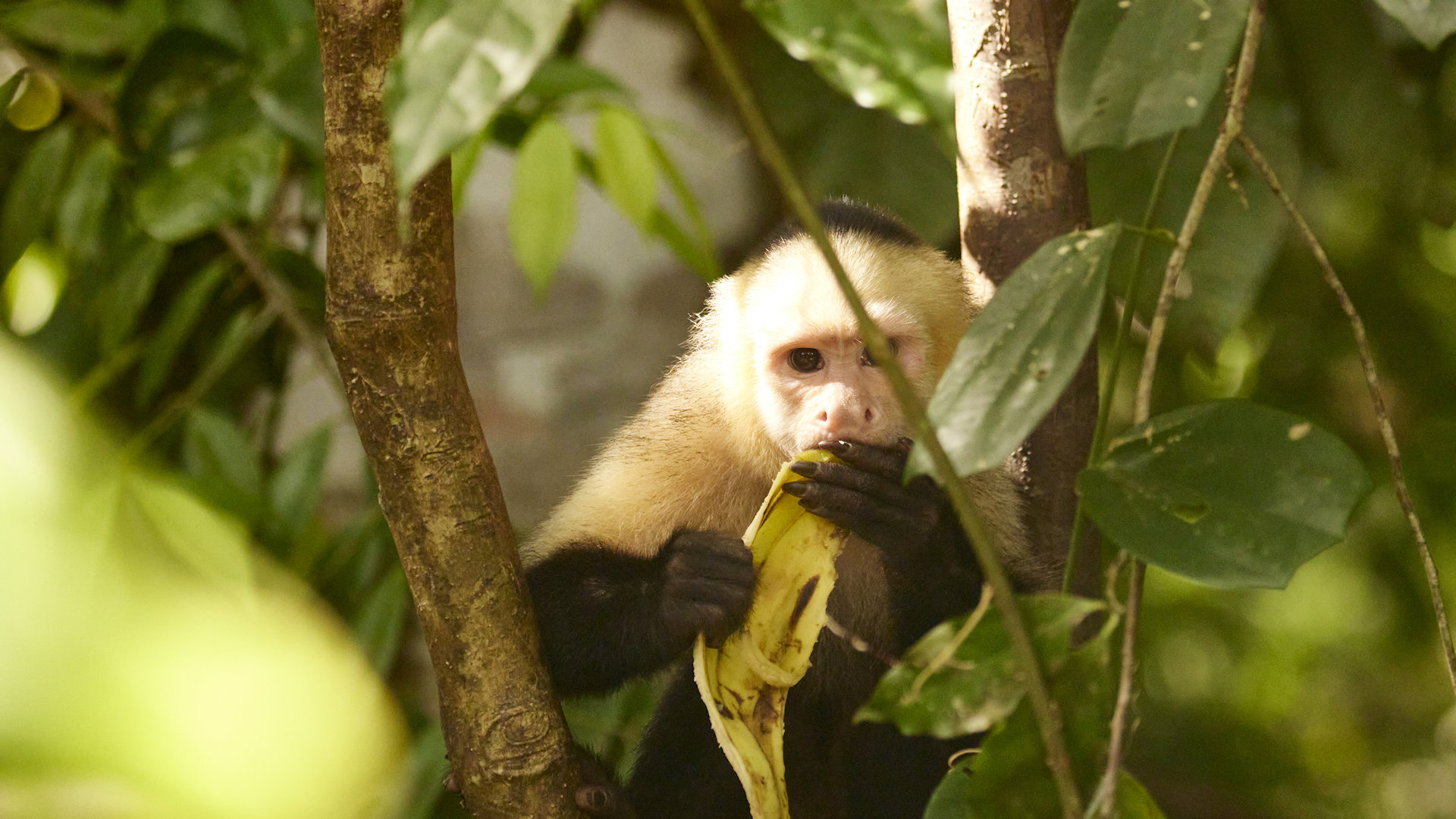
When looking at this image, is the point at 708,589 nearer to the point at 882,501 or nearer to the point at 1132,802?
the point at 882,501

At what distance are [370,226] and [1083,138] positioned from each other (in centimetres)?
57

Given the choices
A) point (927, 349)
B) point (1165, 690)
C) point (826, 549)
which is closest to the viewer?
point (826, 549)

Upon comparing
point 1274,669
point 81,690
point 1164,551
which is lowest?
point 1274,669

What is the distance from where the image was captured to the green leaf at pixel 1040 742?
2.41ft

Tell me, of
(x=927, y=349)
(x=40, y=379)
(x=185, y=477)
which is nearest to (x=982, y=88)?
(x=927, y=349)

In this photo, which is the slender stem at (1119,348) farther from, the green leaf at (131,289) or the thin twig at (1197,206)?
the green leaf at (131,289)

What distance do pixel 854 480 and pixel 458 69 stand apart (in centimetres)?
71

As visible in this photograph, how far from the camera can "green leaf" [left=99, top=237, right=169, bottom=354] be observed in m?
1.92

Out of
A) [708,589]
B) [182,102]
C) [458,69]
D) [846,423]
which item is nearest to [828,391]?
[846,423]

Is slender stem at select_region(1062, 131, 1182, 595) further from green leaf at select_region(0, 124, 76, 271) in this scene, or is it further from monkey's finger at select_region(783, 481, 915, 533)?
green leaf at select_region(0, 124, 76, 271)

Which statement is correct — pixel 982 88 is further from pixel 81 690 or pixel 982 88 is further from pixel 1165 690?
pixel 1165 690

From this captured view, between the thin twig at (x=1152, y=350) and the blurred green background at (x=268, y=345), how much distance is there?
546 millimetres

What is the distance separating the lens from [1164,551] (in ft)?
2.25

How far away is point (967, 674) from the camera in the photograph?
0.72 m
